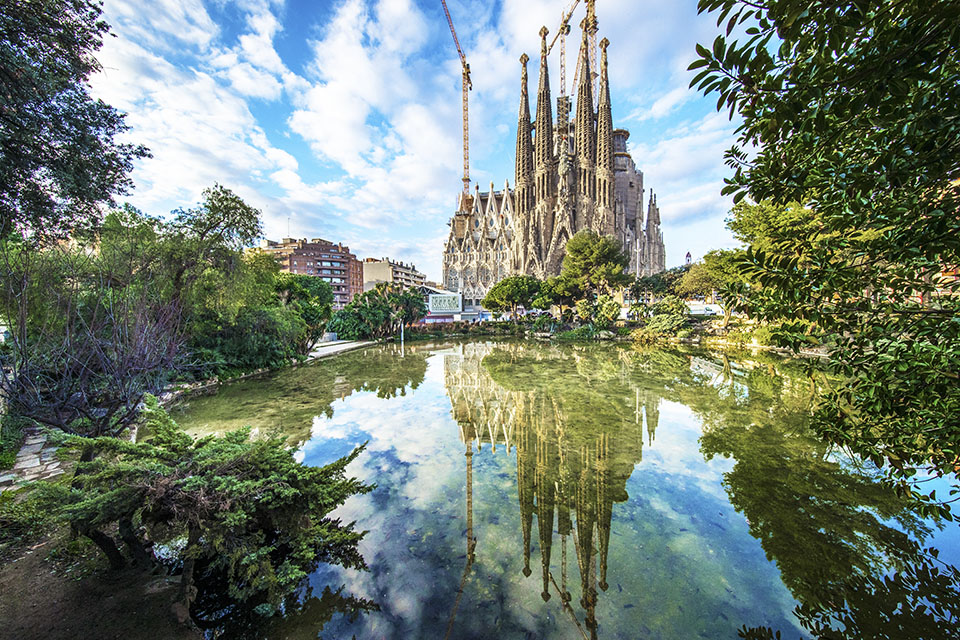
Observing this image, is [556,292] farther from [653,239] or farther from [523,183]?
[653,239]

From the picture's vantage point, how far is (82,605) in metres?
2.44

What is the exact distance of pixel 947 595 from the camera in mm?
2691

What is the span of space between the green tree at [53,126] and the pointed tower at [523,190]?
42.1 meters

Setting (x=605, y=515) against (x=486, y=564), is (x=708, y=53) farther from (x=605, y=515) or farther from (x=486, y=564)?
(x=605, y=515)

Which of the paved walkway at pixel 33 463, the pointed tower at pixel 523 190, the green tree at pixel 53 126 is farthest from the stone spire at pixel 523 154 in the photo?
the paved walkway at pixel 33 463

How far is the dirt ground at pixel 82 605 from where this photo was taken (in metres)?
2.24

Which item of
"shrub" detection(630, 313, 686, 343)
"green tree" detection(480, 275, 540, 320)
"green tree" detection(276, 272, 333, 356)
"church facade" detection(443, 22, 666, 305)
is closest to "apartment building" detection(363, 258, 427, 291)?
"church facade" detection(443, 22, 666, 305)

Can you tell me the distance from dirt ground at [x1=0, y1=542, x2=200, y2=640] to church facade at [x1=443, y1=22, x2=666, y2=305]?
44624mm

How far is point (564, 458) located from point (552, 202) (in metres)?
45.5

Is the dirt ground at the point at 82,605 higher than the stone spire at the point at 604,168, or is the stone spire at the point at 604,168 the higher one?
the stone spire at the point at 604,168

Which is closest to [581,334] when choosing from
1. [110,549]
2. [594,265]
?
[594,265]

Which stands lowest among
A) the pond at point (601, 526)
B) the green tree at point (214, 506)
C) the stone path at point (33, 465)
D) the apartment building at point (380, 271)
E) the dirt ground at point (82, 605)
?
the pond at point (601, 526)

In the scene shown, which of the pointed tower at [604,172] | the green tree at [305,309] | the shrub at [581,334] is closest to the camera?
the green tree at [305,309]

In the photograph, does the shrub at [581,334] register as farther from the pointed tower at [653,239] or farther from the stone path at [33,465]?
the pointed tower at [653,239]
